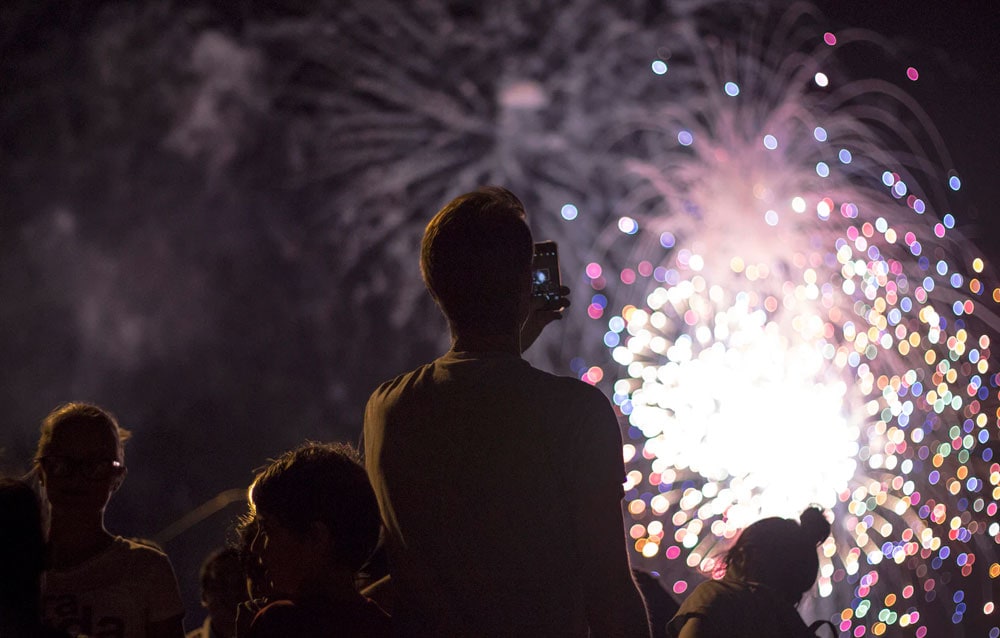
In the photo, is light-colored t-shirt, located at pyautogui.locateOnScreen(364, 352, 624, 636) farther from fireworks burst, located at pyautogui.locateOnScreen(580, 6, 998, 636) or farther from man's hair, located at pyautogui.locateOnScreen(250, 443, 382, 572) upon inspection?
fireworks burst, located at pyautogui.locateOnScreen(580, 6, 998, 636)

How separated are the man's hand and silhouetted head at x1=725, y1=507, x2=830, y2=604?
79.3 inches

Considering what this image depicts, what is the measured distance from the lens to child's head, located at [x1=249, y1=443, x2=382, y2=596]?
2541 millimetres

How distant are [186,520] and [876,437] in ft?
36.0

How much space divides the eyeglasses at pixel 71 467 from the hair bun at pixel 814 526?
2941mm

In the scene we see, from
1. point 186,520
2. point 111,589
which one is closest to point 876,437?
point 186,520

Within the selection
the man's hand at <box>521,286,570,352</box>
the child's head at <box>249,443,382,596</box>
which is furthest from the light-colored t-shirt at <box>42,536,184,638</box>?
the man's hand at <box>521,286,570,352</box>

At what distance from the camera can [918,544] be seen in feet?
51.8

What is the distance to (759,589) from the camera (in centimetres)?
429

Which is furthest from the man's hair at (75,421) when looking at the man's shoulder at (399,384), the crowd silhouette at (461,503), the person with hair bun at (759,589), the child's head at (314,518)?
the person with hair bun at (759,589)

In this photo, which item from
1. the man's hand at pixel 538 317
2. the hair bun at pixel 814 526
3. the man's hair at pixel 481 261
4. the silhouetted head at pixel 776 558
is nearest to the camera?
the man's hair at pixel 481 261

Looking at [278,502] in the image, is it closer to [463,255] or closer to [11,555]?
[11,555]

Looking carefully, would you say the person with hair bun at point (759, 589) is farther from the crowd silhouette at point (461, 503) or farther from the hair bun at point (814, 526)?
the crowd silhouette at point (461, 503)

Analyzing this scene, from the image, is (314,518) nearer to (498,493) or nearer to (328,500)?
(328,500)

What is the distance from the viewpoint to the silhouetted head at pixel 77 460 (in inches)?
127
